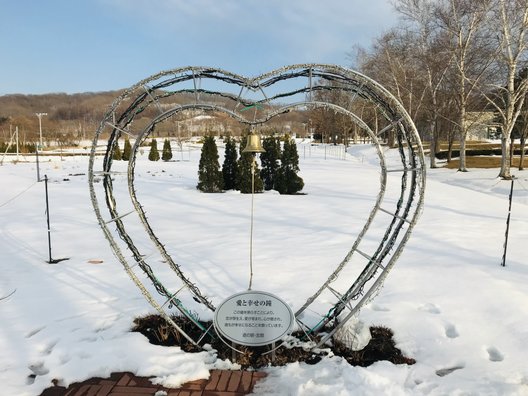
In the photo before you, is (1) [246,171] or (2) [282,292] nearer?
(2) [282,292]

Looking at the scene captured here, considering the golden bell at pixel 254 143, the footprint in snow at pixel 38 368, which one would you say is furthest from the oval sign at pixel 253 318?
the footprint in snow at pixel 38 368

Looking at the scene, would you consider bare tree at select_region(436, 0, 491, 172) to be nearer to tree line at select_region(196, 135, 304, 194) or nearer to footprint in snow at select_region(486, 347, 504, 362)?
tree line at select_region(196, 135, 304, 194)

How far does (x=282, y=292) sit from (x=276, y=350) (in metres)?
1.35

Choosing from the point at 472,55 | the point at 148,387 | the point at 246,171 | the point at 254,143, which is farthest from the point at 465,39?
the point at 148,387

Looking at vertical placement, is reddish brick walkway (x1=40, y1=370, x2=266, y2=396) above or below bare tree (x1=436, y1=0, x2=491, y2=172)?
below

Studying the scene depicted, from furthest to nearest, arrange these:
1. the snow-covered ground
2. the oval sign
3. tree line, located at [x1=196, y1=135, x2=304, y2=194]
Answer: tree line, located at [x1=196, y1=135, x2=304, y2=194] → the oval sign → the snow-covered ground

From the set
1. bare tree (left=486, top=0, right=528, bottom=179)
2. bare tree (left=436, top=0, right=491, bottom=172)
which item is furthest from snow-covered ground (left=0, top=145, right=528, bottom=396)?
bare tree (left=436, top=0, right=491, bottom=172)

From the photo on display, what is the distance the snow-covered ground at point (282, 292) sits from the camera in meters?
3.39

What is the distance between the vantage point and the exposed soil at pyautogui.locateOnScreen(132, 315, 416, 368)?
11.9ft

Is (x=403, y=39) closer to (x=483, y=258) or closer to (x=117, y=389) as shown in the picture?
(x=483, y=258)

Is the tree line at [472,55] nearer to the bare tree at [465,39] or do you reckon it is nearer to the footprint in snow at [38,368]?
the bare tree at [465,39]

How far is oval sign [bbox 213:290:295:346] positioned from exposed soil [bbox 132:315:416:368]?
0.20 meters

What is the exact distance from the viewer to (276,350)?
148 inches

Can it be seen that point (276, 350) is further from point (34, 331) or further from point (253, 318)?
point (34, 331)
